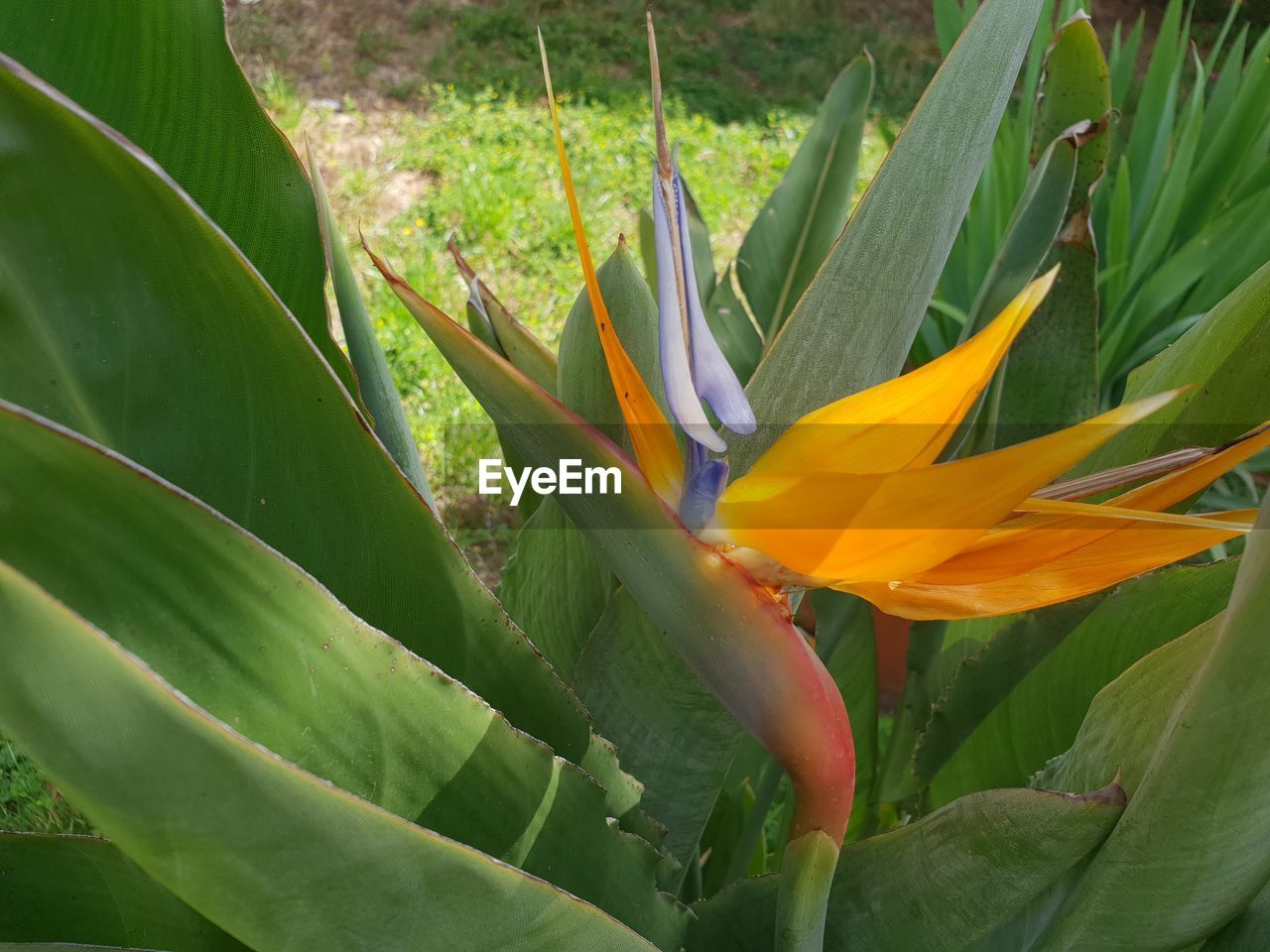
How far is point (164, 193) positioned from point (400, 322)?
1564 mm

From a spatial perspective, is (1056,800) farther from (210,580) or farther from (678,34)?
(678,34)

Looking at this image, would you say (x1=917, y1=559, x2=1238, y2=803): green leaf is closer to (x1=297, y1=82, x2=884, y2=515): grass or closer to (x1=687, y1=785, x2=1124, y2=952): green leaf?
(x1=687, y1=785, x2=1124, y2=952): green leaf

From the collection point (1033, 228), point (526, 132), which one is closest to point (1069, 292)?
point (1033, 228)

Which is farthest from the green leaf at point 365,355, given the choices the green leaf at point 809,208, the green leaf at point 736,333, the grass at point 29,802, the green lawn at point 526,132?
the green lawn at point 526,132

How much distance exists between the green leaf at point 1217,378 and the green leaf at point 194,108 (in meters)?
0.33

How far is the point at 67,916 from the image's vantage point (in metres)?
0.38

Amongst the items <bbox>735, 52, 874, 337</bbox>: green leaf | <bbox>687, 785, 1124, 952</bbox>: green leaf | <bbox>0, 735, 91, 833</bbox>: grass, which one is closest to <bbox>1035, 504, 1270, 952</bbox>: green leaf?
<bbox>687, 785, 1124, 952</bbox>: green leaf

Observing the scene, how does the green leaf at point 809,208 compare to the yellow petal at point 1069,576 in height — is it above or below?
above

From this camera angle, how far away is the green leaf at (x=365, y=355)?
1.56ft

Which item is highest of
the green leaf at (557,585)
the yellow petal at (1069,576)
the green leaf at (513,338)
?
the green leaf at (513,338)

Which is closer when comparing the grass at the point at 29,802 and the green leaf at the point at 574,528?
the green leaf at the point at 574,528

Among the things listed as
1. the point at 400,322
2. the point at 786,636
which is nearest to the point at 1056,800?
the point at 786,636

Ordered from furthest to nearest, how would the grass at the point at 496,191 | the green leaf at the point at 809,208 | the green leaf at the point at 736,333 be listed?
the grass at the point at 496,191 < the green leaf at the point at 736,333 < the green leaf at the point at 809,208

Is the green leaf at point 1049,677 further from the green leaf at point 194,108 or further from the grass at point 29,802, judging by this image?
the grass at point 29,802
